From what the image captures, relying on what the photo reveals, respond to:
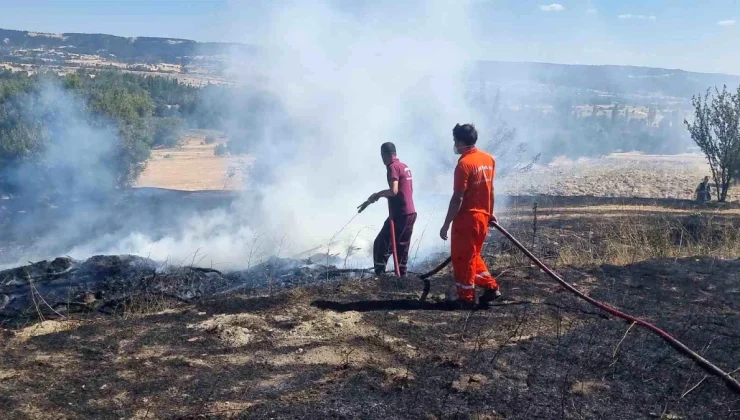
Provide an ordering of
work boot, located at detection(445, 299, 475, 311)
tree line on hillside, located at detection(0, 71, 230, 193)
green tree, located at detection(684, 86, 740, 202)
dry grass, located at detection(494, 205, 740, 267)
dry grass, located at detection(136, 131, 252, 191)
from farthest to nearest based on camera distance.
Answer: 1. dry grass, located at detection(136, 131, 252, 191)
2. green tree, located at detection(684, 86, 740, 202)
3. tree line on hillside, located at detection(0, 71, 230, 193)
4. dry grass, located at detection(494, 205, 740, 267)
5. work boot, located at detection(445, 299, 475, 311)

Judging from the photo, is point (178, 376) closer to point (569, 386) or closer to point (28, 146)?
point (569, 386)

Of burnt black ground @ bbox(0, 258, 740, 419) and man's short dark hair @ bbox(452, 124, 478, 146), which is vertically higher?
man's short dark hair @ bbox(452, 124, 478, 146)

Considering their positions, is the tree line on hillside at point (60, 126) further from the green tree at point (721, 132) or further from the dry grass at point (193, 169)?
the green tree at point (721, 132)

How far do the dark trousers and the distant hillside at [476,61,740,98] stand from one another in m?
27.1

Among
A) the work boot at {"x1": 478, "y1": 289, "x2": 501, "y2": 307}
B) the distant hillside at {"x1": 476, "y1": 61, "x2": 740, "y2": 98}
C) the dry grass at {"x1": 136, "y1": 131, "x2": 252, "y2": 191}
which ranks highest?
the distant hillside at {"x1": 476, "y1": 61, "x2": 740, "y2": 98}

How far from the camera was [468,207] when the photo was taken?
513 centimetres

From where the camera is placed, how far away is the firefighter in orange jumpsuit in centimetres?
506

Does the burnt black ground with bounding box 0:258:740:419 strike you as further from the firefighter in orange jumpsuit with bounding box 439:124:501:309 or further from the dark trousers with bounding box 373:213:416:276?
the dark trousers with bounding box 373:213:416:276

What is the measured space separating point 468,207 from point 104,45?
7788 centimetres

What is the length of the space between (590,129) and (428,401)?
48.4 meters

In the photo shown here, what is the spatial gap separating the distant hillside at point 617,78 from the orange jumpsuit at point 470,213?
28559mm

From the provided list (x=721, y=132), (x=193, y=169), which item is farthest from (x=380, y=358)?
(x=193, y=169)

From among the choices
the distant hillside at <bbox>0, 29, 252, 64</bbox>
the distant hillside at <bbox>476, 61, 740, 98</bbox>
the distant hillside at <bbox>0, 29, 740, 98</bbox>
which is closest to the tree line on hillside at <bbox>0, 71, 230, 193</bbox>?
the distant hillside at <bbox>476, 61, 740, 98</bbox>

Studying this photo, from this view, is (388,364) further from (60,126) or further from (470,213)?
(60,126)
